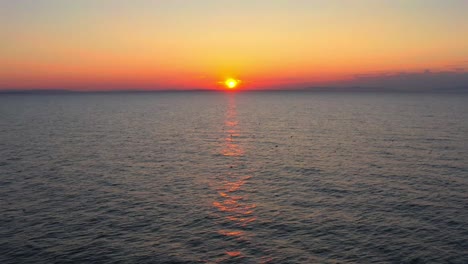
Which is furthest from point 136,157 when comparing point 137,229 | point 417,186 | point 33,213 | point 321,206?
point 417,186

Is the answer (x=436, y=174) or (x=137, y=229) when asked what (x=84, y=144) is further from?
(x=436, y=174)

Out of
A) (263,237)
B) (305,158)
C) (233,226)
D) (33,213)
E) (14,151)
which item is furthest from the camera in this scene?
(14,151)

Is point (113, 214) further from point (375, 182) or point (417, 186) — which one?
point (417, 186)

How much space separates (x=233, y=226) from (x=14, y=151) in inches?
3056

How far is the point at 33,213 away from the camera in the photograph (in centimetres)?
5450

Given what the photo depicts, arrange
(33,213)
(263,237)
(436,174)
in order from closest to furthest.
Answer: (263,237) < (33,213) < (436,174)

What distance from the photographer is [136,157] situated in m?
96.2

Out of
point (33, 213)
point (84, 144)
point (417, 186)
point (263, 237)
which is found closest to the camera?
point (263, 237)

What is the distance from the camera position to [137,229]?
163ft

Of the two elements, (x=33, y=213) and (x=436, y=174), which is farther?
(x=436, y=174)

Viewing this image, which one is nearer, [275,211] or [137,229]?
[137,229]

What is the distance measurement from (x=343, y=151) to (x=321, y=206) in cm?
4757

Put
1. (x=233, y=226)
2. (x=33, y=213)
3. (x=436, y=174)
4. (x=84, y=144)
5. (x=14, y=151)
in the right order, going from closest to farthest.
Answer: (x=233, y=226), (x=33, y=213), (x=436, y=174), (x=14, y=151), (x=84, y=144)

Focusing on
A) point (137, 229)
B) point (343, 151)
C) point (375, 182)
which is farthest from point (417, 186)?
point (137, 229)
